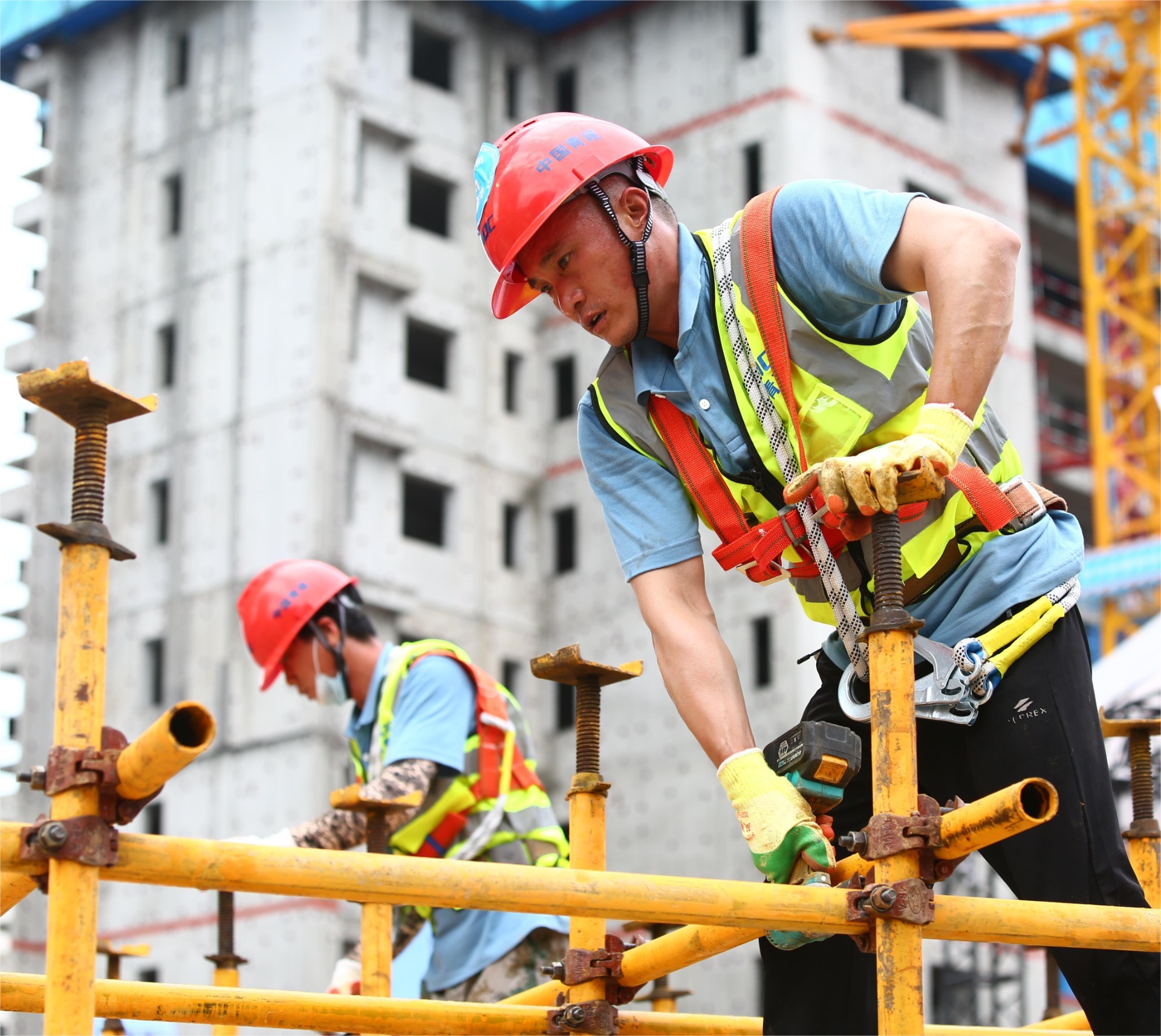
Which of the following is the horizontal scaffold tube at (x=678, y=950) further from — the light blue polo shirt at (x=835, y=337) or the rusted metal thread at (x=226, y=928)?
the rusted metal thread at (x=226, y=928)

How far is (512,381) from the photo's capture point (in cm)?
3166

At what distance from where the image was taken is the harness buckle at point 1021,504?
4141 mm

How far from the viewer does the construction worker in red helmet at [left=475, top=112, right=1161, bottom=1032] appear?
12.7 feet

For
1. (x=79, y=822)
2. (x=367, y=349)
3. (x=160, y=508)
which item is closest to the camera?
(x=79, y=822)

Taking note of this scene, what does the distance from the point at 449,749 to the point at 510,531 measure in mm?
24731

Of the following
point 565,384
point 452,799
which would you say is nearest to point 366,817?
point 452,799

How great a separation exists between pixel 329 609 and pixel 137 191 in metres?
25.6

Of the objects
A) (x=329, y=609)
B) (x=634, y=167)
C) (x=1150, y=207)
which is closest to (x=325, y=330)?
(x=1150, y=207)

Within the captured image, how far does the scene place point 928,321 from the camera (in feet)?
14.5

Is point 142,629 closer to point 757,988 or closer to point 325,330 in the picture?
point 325,330

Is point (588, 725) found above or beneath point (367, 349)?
beneath

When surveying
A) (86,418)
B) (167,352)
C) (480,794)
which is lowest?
(480,794)

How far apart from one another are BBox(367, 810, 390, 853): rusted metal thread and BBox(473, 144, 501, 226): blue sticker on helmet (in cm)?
211

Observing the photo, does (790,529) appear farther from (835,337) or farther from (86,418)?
(86,418)
